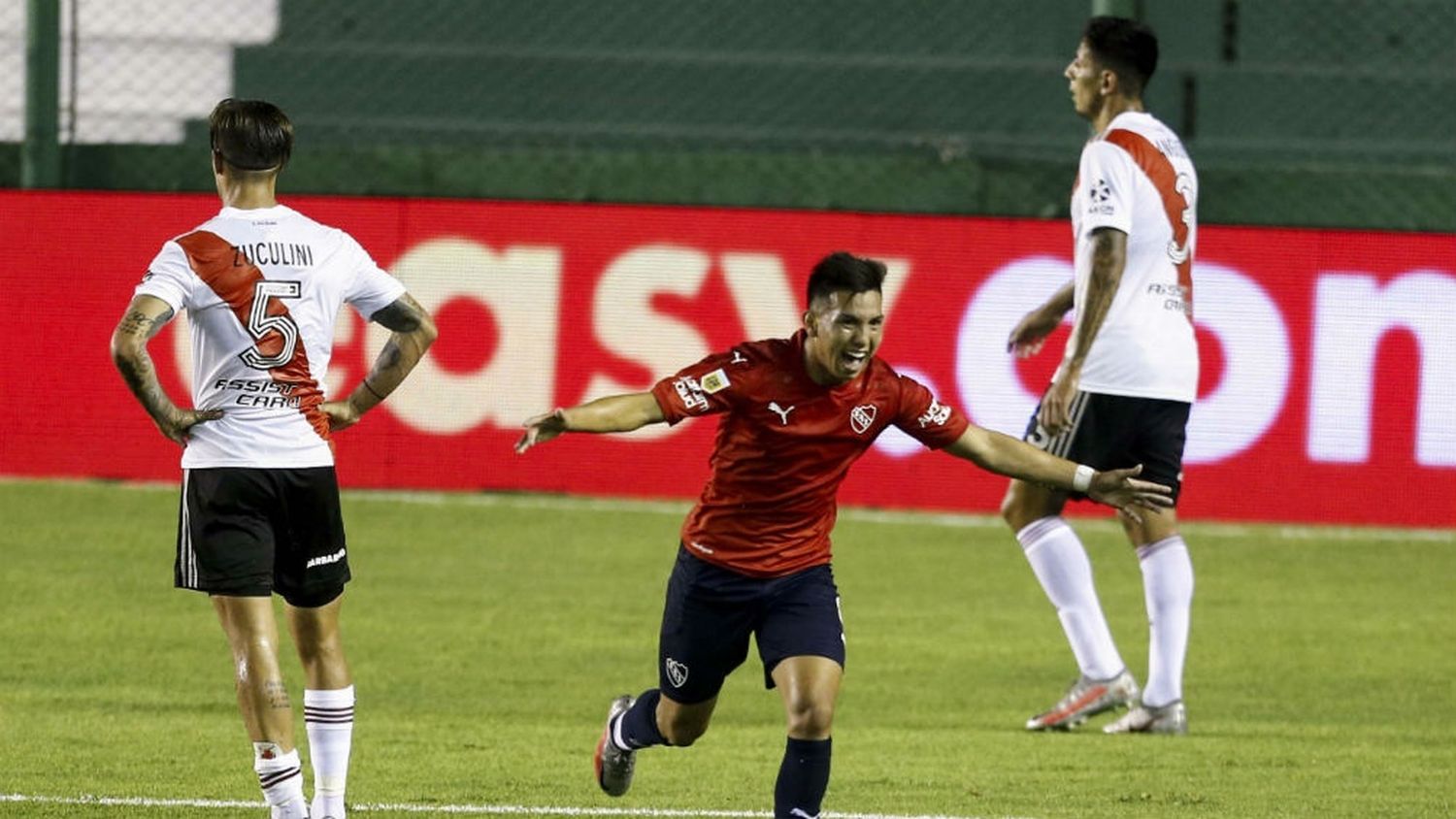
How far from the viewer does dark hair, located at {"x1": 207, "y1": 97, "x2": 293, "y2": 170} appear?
5348mm

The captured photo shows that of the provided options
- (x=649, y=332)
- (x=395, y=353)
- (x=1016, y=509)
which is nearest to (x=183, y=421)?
(x=395, y=353)

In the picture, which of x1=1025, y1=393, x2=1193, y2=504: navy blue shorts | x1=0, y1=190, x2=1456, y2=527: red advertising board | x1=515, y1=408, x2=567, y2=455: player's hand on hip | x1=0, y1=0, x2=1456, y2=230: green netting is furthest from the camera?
x1=0, y1=0, x2=1456, y2=230: green netting

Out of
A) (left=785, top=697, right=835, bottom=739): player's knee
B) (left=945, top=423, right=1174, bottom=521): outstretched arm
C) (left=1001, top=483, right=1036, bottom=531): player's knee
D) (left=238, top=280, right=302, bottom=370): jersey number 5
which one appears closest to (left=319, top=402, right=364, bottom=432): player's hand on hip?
(left=238, top=280, right=302, bottom=370): jersey number 5

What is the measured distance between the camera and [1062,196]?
1446cm

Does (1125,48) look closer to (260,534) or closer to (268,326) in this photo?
(268,326)

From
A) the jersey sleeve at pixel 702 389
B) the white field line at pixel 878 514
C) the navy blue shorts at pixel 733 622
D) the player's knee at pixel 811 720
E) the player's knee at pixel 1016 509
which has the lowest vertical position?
the white field line at pixel 878 514

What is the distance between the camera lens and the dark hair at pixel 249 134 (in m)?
5.35

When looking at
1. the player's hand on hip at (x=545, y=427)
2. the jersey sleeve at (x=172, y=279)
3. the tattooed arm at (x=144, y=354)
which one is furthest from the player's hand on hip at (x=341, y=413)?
the player's hand on hip at (x=545, y=427)

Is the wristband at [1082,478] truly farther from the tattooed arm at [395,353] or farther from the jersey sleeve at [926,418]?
the tattooed arm at [395,353]

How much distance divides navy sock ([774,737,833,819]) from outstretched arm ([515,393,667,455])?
0.83m

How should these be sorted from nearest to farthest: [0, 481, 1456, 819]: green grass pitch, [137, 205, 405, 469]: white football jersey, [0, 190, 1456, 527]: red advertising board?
[137, 205, 405, 469]: white football jersey < [0, 481, 1456, 819]: green grass pitch < [0, 190, 1456, 527]: red advertising board

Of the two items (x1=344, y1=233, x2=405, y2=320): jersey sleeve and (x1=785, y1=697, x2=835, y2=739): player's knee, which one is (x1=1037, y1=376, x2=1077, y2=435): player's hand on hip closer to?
(x1=785, y1=697, x2=835, y2=739): player's knee

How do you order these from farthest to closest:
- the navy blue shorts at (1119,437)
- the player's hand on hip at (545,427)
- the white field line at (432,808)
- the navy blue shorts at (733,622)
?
1. the navy blue shorts at (1119,437)
2. the white field line at (432,808)
3. the navy blue shorts at (733,622)
4. the player's hand on hip at (545,427)

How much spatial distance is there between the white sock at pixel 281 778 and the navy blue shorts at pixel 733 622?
3.44 ft
